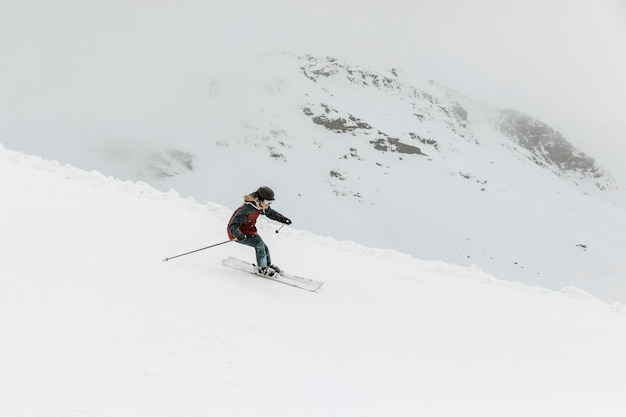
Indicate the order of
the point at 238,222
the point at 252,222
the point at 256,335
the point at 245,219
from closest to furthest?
the point at 256,335
the point at 238,222
the point at 245,219
the point at 252,222

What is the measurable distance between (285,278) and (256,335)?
2839 mm

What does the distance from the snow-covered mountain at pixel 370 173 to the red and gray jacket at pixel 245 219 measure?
44.9 metres

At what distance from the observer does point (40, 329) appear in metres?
4.43

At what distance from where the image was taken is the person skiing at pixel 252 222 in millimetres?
8047

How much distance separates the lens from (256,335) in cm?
557

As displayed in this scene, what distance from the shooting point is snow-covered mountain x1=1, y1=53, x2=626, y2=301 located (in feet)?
194

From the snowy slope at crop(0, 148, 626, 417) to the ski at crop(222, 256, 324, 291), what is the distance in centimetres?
17

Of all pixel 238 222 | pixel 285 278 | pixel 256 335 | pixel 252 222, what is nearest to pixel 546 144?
pixel 285 278

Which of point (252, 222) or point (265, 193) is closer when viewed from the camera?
point (265, 193)

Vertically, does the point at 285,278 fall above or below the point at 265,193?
below

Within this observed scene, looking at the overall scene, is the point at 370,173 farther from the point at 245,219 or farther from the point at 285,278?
the point at 245,219

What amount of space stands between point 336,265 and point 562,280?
5157 cm

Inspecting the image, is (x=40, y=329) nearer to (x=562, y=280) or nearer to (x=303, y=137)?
(x=562, y=280)

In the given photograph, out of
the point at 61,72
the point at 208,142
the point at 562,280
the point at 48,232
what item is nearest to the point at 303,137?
the point at 208,142
